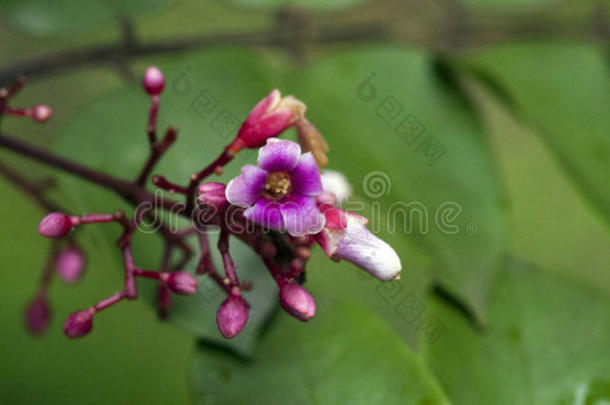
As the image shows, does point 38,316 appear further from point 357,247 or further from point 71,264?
point 357,247

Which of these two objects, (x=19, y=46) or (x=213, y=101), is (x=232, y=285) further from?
(x=19, y=46)

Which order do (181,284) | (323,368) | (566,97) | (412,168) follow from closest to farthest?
(181,284) → (323,368) → (412,168) → (566,97)

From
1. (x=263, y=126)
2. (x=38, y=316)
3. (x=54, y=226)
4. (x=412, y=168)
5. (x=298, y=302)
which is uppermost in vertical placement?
(x=412, y=168)

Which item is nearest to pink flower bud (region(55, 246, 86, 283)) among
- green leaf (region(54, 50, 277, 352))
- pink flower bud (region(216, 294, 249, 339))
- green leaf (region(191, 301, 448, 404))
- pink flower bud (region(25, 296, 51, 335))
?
pink flower bud (region(25, 296, 51, 335))

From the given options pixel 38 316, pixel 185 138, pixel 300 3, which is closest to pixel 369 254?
pixel 185 138

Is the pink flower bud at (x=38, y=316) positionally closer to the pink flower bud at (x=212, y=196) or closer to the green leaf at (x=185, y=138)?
the green leaf at (x=185, y=138)

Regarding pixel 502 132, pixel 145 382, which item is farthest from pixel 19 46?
pixel 502 132
